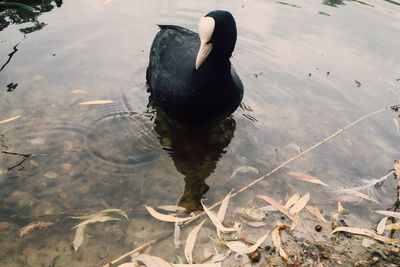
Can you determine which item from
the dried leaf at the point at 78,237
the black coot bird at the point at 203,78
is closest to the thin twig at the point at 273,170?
the dried leaf at the point at 78,237

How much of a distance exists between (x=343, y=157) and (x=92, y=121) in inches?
106

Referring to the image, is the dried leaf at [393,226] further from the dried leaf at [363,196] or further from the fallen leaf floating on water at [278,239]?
the fallen leaf floating on water at [278,239]

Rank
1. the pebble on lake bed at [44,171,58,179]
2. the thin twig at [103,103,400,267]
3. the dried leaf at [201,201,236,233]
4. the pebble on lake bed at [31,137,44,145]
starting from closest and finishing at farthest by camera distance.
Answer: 1. the thin twig at [103,103,400,267]
2. the dried leaf at [201,201,236,233]
3. the pebble on lake bed at [44,171,58,179]
4. the pebble on lake bed at [31,137,44,145]

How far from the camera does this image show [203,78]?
3.73 metres

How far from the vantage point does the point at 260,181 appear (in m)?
3.78

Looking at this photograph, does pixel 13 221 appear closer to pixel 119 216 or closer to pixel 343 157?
pixel 119 216

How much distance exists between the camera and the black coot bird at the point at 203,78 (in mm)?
3566

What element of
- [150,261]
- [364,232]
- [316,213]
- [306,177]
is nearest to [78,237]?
[150,261]

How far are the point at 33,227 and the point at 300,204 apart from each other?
219 cm

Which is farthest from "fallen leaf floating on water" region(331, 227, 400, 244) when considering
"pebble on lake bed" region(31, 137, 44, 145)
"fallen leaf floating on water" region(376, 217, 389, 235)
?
"pebble on lake bed" region(31, 137, 44, 145)

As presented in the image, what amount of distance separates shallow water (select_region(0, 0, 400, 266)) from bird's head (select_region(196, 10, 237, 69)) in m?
1.02

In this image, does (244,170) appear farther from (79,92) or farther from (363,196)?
(79,92)

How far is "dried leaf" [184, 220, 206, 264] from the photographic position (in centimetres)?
295

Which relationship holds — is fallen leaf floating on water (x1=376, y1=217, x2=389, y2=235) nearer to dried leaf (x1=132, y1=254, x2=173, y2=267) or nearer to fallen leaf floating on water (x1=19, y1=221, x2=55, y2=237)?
dried leaf (x1=132, y1=254, x2=173, y2=267)
